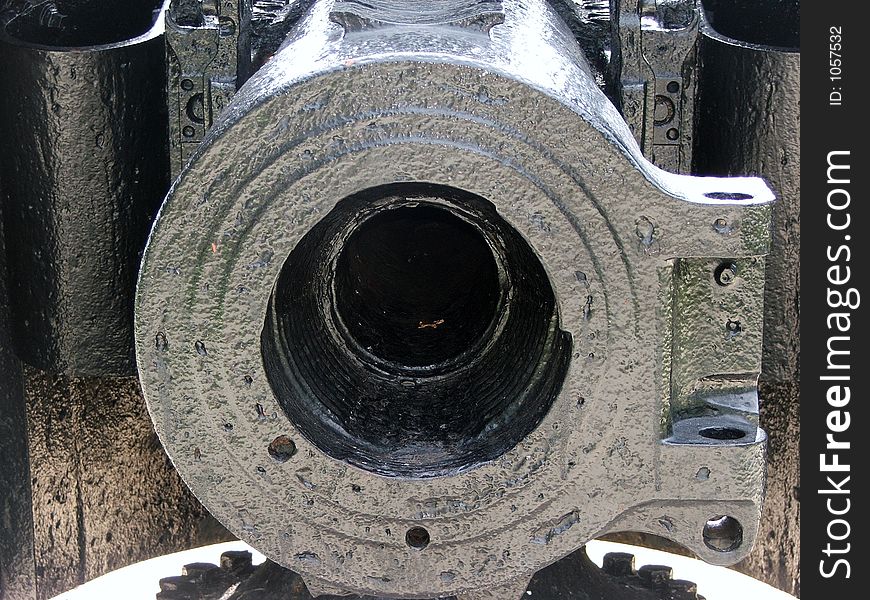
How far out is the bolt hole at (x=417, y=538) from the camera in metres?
1.91

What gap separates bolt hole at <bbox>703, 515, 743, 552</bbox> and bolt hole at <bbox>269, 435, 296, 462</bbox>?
0.50m

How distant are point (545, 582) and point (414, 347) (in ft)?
1.22

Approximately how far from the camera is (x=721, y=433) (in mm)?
1888

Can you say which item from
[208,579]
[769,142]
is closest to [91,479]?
[208,579]

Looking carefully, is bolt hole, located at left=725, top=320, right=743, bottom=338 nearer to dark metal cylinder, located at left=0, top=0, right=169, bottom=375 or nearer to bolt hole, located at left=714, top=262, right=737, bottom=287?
bolt hole, located at left=714, top=262, right=737, bottom=287

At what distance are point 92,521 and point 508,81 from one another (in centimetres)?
119

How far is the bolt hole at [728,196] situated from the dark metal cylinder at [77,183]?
35.1 inches

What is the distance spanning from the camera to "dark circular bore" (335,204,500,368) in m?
2.20

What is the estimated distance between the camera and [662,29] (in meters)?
2.25

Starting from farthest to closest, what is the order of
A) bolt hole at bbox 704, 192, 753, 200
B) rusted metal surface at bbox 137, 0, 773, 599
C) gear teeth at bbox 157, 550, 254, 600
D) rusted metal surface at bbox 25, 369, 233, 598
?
rusted metal surface at bbox 25, 369, 233, 598 < gear teeth at bbox 157, 550, 254, 600 < bolt hole at bbox 704, 192, 753, 200 < rusted metal surface at bbox 137, 0, 773, 599

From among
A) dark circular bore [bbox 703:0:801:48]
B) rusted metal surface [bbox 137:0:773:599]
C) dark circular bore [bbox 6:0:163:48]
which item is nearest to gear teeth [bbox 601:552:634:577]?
rusted metal surface [bbox 137:0:773:599]

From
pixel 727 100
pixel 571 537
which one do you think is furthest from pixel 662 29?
pixel 571 537

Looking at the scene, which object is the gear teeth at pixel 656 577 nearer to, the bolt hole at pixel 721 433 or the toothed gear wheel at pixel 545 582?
the toothed gear wheel at pixel 545 582

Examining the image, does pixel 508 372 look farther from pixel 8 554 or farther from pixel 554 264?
pixel 8 554
